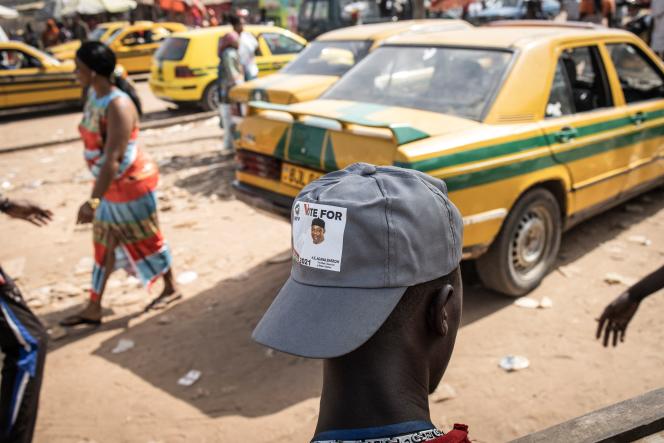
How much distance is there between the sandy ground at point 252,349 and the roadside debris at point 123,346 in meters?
0.04

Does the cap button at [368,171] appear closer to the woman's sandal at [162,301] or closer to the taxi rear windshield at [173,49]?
the woman's sandal at [162,301]

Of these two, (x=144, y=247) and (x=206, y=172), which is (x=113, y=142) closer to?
(x=144, y=247)

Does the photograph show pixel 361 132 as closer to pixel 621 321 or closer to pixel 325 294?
pixel 621 321

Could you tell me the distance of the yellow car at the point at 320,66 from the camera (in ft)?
22.4

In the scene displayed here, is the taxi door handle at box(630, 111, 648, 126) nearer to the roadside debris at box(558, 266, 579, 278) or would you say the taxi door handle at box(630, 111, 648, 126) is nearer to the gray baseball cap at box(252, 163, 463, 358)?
the roadside debris at box(558, 266, 579, 278)

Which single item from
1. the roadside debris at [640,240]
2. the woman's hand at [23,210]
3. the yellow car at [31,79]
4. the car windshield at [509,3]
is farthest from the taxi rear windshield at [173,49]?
the car windshield at [509,3]

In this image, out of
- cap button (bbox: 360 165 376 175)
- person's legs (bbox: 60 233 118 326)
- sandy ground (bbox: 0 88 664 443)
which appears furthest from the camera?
person's legs (bbox: 60 233 118 326)

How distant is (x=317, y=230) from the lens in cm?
123

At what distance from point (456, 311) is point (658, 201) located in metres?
5.99

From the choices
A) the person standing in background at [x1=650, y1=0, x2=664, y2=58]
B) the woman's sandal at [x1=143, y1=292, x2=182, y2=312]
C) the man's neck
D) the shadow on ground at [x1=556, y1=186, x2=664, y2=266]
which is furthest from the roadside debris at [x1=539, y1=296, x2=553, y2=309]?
the person standing in background at [x1=650, y1=0, x2=664, y2=58]

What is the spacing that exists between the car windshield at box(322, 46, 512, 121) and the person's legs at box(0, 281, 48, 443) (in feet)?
9.30

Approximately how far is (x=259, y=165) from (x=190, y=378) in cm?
165

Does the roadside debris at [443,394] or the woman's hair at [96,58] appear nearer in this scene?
the roadside debris at [443,394]

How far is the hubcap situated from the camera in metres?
4.37
